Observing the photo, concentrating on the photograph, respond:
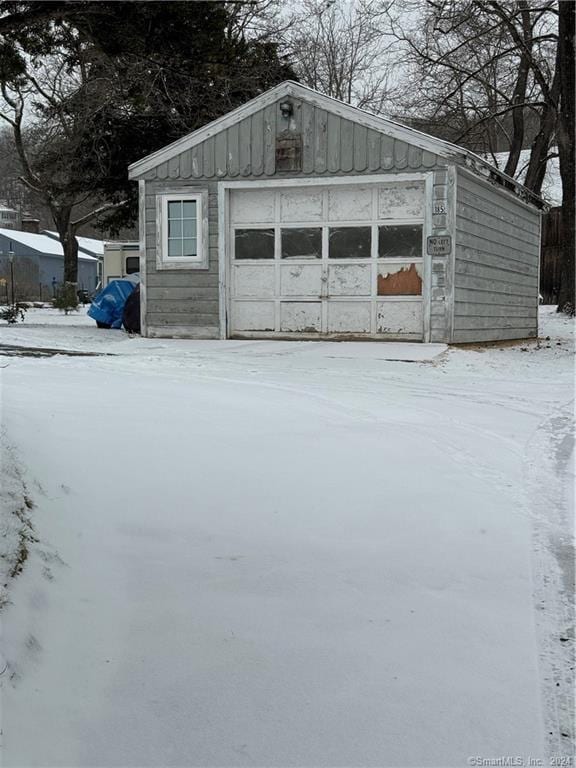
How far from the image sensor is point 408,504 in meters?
3.30

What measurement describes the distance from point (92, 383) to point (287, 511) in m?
3.28

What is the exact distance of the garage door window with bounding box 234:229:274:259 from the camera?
429 inches

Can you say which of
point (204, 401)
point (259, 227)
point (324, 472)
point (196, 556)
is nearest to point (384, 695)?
point (196, 556)

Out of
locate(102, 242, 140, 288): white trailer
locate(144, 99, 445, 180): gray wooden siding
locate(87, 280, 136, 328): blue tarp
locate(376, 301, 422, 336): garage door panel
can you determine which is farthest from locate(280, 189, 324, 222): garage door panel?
locate(102, 242, 140, 288): white trailer

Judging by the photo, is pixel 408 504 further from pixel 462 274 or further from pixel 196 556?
pixel 462 274

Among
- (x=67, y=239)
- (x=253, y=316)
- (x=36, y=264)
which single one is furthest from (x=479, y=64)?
(x=36, y=264)

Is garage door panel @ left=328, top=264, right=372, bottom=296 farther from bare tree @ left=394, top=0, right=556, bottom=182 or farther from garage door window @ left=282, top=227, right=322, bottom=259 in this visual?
bare tree @ left=394, top=0, right=556, bottom=182

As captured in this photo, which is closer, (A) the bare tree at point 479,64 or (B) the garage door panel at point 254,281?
(B) the garage door panel at point 254,281

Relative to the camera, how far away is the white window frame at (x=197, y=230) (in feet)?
36.0

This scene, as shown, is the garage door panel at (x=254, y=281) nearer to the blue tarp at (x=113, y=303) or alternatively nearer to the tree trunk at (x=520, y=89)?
the blue tarp at (x=113, y=303)

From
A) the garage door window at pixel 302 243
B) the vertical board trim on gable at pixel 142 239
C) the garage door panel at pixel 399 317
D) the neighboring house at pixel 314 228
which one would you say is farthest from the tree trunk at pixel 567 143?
the vertical board trim on gable at pixel 142 239

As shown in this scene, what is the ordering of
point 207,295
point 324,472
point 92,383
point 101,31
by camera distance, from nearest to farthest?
point 324,472
point 101,31
point 92,383
point 207,295

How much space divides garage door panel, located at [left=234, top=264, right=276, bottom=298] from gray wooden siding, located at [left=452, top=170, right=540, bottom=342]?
2.67 m

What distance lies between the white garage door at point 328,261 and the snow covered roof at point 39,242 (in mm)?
33469
